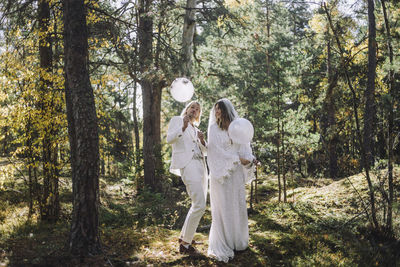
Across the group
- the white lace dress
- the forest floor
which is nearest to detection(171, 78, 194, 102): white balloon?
the white lace dress

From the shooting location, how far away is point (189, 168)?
464 centimetres

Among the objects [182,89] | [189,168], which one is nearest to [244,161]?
[189,168]

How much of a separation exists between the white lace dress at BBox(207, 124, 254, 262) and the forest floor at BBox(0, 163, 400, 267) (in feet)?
0.87

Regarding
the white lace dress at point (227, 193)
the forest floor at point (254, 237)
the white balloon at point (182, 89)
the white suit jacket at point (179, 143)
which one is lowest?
the forest floor at point (254, 237)

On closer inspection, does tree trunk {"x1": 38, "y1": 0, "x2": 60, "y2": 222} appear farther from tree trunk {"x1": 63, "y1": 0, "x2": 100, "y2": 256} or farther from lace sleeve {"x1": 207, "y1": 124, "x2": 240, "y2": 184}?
lace sleeve {"x1": 207, "y1": 124, "x2": 240, "y2": 184}

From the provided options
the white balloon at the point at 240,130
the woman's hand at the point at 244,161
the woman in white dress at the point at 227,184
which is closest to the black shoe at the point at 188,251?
the woman in white dress at the point at 227,184

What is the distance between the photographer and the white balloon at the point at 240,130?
176 inches

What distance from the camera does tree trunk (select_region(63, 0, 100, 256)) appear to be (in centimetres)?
411

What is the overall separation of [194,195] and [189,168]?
42cm

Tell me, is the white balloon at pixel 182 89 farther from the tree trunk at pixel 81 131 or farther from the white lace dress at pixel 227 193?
the tree trunk at pixel 81 131

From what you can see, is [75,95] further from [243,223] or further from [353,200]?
[353,200]

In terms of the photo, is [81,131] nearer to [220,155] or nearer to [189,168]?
[189,168]

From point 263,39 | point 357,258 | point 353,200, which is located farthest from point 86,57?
point 263,39

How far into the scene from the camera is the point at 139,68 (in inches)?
273
